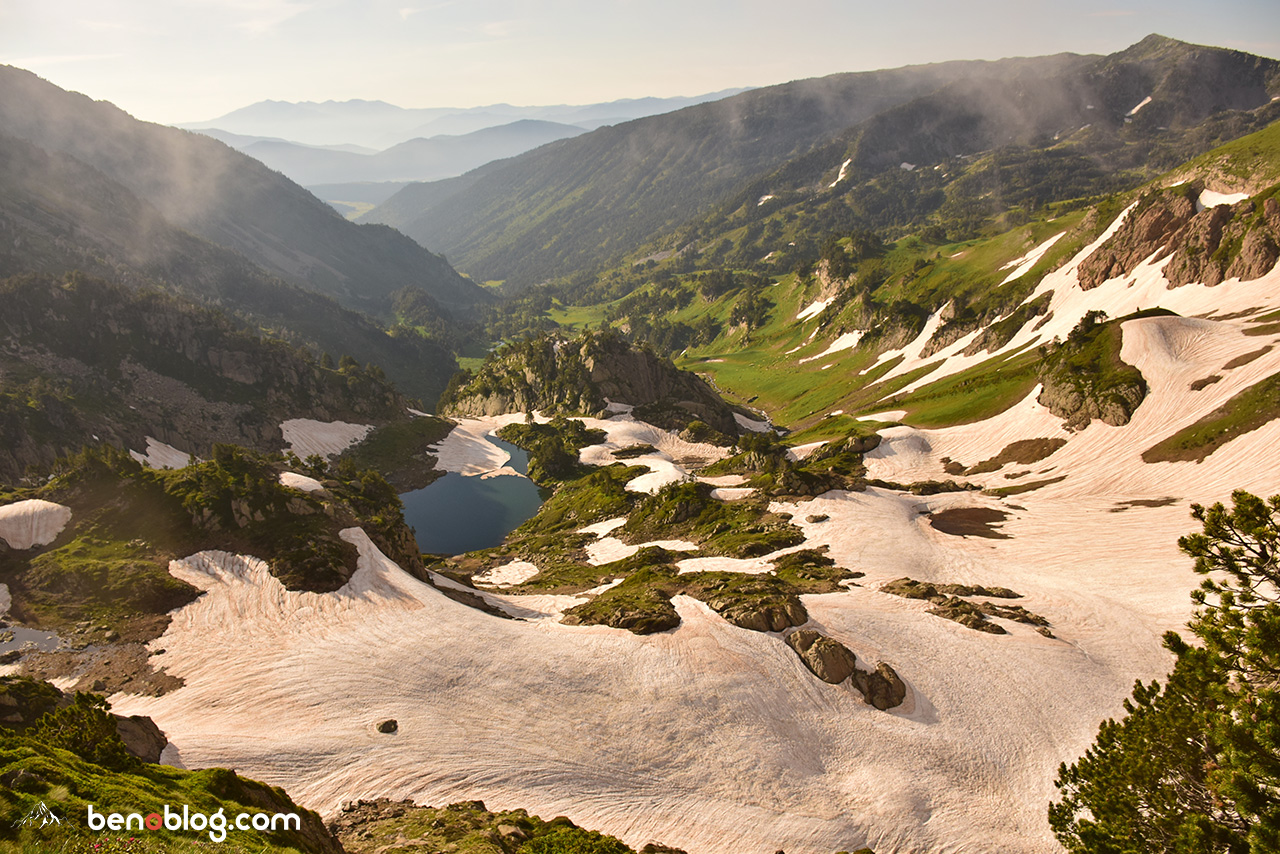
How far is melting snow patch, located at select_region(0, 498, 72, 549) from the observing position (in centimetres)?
4794

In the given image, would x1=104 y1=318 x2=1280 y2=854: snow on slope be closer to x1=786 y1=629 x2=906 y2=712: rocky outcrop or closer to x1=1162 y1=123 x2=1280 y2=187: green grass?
x1=786 y1=629 x2=906 y2=712: rocky outcrop

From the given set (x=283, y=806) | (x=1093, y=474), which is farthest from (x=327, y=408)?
(x=1093, y=474)

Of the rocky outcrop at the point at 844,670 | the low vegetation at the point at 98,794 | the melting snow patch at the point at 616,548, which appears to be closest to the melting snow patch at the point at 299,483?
the low vegetation at the point at 98,794

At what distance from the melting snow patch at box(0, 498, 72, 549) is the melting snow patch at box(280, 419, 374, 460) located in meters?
92.4

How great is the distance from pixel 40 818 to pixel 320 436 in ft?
492

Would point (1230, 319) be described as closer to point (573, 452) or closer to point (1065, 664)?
point (1065, 664)

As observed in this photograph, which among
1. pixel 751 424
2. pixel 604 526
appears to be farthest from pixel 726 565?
pixel 751 424

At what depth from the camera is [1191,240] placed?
10944 cm

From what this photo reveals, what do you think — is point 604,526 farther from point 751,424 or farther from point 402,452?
point 751,424

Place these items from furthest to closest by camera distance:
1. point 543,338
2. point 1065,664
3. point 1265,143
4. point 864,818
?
point 543,338, point 1265,143, point 1065,664, point 864,818

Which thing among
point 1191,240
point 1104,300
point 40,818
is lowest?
point 40,818

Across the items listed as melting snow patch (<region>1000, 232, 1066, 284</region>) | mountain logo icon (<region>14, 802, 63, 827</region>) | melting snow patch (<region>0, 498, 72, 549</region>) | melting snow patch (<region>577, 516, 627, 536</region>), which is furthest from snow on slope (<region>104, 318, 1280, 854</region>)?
melting snow patch (<region>1000, 232, 1066, 284</region>)

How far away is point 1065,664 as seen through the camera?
3569cm

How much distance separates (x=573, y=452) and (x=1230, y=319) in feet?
377
